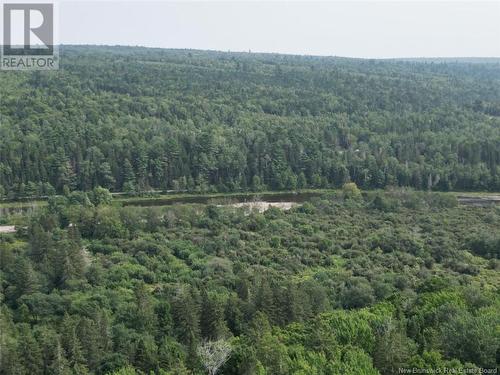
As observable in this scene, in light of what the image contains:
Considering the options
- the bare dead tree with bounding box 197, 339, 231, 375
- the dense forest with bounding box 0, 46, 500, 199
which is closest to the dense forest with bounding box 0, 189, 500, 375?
the bare dead tree with bounding box 197, 339, 231, 375

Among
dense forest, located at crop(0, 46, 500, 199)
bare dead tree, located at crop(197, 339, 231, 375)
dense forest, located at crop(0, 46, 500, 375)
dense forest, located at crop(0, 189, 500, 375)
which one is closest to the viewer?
bare dead tree, located at crop(197, 339, 231, 375)

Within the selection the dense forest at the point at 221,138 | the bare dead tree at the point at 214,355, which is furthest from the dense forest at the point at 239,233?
the dense forest at the point at 221,138

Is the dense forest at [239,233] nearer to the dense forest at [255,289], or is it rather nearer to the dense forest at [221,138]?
the dense forest at [255,289]

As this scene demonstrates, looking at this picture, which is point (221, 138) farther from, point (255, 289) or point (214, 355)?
point (214, 355)

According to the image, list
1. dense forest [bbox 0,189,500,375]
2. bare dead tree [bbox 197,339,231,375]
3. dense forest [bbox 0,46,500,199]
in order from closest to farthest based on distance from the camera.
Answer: bare dead tree [bbox 197,339,231,375] < dense forest [bbox 0,189,500,375] < dense forest [bbox 0,46,500,199]

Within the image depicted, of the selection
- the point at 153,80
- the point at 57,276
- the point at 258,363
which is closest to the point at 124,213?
the point at 57,276

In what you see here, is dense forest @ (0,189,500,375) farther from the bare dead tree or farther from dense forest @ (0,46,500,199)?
dense forest @ (0,46,500,199)

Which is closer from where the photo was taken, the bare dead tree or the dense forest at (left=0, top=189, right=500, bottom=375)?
the bare dead tree

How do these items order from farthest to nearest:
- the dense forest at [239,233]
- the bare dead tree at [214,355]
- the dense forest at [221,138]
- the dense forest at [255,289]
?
the dense forest at [221,138] < the dense forest at [239,233] < the dense forest at [255,289] < the bare dead tree at [214,355]
